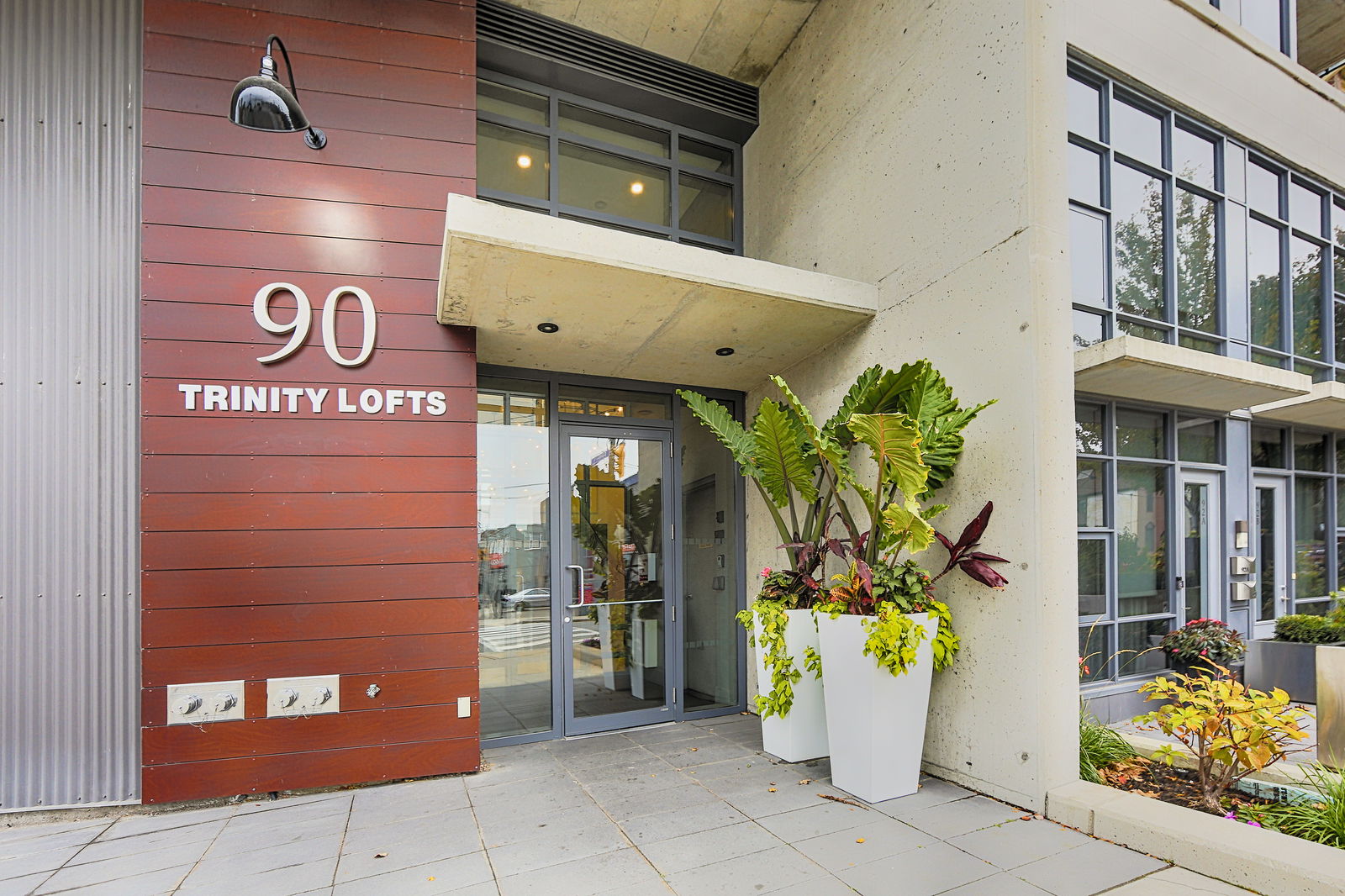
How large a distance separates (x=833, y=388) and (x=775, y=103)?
8.15ft

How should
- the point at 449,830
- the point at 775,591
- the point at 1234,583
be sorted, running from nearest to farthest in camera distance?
the point at 449,830 → the point at 775,591 → the point at 1234,583

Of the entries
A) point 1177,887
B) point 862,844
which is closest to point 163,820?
point 862,844

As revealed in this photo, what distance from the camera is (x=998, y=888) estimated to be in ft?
8.69

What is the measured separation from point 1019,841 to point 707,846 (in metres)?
1.37

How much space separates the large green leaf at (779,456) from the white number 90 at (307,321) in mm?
2329

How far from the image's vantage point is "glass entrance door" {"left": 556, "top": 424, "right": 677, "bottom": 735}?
16.3 feet

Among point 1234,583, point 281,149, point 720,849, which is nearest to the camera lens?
point 720,849

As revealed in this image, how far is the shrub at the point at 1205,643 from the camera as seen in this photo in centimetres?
508

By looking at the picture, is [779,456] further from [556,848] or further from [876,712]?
[556,848]

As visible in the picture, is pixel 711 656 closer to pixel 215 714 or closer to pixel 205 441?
pixel 215 714

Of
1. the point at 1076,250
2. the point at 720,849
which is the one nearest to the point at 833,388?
the point at 1076,250

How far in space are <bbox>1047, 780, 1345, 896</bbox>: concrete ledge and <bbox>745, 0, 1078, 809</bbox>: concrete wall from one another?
17cm

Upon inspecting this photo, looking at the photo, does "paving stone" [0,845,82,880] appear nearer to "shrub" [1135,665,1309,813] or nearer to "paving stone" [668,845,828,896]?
"paving stone" [668,845,828,896]

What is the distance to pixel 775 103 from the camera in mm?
5539
